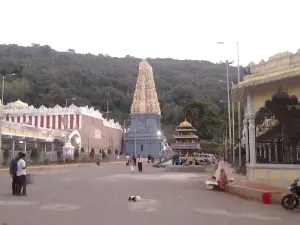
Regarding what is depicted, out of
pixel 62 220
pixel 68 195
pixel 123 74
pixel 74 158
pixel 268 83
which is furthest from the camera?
pixel 123 74

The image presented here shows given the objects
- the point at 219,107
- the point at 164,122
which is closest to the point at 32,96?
the point at 164,122

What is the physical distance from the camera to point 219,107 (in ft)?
326

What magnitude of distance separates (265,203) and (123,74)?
4937 inches

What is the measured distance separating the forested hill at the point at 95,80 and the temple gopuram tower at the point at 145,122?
25721 mm

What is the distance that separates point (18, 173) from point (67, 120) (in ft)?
172

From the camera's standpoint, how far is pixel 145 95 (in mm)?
73250

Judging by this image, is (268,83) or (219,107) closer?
(268,83)

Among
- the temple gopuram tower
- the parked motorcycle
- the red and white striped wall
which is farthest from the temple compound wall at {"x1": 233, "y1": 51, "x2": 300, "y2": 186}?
the temple gopuram tower

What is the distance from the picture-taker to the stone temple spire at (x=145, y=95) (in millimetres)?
72875

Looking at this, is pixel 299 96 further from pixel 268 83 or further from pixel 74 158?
pixel 74 158

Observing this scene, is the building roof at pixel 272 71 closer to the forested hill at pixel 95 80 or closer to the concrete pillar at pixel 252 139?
the concrete pillar at pixel 252 139

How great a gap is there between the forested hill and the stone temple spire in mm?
25430

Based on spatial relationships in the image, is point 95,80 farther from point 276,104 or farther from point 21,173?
point 21,173

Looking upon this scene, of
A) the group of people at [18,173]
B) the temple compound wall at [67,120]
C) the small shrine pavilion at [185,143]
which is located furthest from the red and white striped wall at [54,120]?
the group of people at [18,173]
